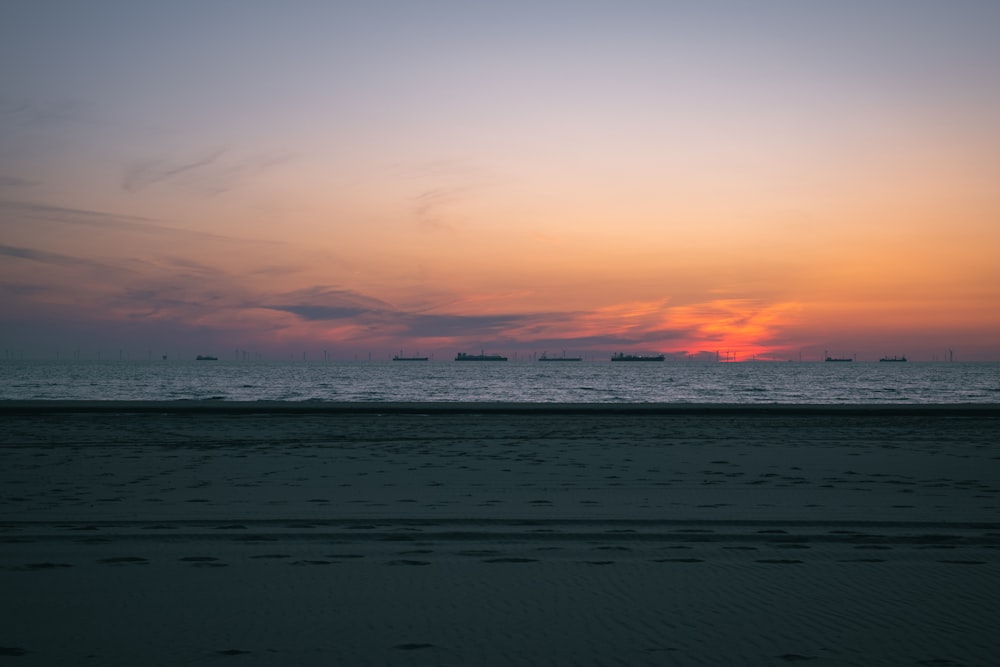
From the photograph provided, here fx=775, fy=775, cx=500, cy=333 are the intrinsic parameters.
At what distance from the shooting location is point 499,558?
292 inches

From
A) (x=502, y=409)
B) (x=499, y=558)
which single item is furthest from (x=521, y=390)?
(x=499, y=558)

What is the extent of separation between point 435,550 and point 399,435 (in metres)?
13.6

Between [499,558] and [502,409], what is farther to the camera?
[502,409]

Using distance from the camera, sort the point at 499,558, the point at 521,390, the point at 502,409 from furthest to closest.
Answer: the point at 521,390
the point at 502,409
the point at 499,558

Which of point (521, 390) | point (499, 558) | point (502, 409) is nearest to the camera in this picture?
point (499, 558)

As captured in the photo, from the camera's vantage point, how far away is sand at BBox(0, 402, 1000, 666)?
521cm

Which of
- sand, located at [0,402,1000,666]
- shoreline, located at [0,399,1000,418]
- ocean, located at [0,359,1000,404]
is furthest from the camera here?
ocean, located at [0,359,1000,404]

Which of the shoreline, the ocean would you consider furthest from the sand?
the ocean

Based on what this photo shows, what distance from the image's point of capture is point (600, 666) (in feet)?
15.8

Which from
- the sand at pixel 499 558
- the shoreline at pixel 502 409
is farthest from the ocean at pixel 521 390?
the sand at pixel 499 558

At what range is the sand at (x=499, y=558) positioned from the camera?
5207 millimetres

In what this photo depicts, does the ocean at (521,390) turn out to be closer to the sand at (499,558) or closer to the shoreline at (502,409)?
the shoreline at (502,409)

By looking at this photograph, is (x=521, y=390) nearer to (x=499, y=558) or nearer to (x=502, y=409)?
(x=502, y=409)

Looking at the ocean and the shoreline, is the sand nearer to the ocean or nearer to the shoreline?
the shoreline
